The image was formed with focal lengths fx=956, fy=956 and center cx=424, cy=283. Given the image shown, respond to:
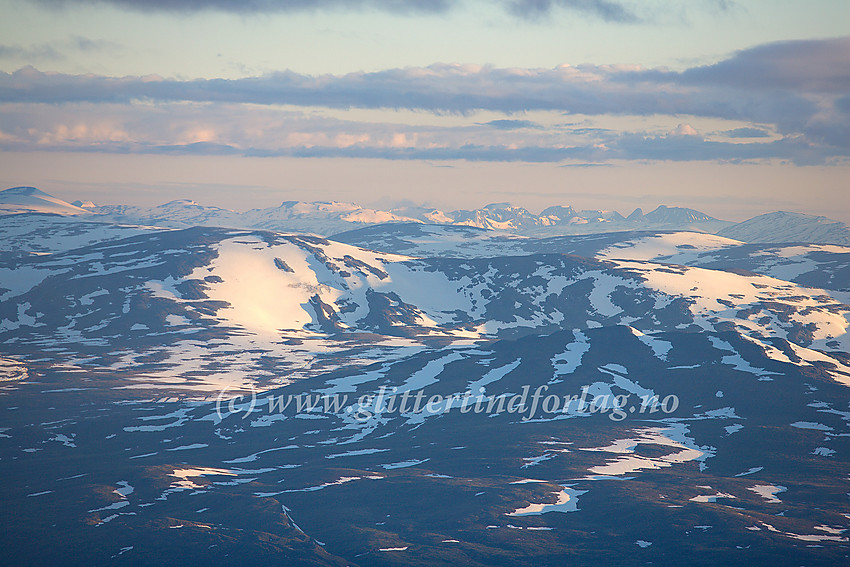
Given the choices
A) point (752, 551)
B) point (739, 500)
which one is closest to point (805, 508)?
point (739, 500)

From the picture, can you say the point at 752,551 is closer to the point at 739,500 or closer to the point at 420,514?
the point at 739,500

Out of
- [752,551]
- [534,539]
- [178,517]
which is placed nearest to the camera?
[752,551]

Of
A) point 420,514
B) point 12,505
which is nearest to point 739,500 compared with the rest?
point 420,514

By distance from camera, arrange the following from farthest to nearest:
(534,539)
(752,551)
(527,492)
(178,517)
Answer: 1. (527,492)
2. (178,517)
3. (534,539)
4. (752,551)

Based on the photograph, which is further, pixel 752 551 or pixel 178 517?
pixel 178 517

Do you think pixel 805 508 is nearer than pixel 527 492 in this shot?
Yes

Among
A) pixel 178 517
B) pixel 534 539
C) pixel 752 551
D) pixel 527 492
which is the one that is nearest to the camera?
pixel 752 551

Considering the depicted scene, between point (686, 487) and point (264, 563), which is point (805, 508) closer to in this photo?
point (686, 487)

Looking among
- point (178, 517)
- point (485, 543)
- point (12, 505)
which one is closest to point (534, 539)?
point (485, 543)

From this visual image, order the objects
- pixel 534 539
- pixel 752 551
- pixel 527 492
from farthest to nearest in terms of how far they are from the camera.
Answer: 1. pixel 527 492
2. pixel 534 539
3. pixel 752 551
